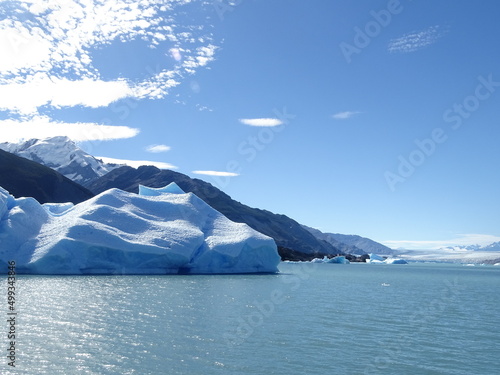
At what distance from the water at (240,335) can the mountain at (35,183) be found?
104248 mm

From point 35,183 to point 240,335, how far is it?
12613cm

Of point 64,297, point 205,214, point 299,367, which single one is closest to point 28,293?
point 64,297

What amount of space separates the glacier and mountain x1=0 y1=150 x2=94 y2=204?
254 ft

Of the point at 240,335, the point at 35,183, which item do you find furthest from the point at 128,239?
the point at 35,183

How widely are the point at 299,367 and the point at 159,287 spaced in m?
22.6

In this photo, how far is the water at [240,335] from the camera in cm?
1352

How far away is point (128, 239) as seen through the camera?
43.7 m

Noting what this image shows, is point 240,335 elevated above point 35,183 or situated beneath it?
situated beneath

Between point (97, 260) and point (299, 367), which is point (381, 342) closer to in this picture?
point (299, 367)

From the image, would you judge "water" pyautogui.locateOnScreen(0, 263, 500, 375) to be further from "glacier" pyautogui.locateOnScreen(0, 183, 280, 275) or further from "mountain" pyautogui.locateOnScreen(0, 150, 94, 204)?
"mountain" pyautogui.locateOnScreen(0, 150, 94, 204)

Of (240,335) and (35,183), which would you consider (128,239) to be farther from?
(35,183)

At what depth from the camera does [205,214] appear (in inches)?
2125

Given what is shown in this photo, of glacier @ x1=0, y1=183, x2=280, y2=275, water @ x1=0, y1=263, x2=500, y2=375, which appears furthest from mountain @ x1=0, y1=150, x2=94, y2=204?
water @ x1=0, y1=263, x2=500, y2=375

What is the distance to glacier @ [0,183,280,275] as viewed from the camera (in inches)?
1642
